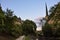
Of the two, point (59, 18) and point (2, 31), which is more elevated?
point (59, 18)

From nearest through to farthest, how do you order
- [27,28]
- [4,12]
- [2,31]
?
[2,31] < [4,12] < [27,28]

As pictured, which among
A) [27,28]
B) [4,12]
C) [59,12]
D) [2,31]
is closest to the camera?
[2,31]

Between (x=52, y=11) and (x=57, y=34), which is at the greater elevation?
(x=52, y=11)

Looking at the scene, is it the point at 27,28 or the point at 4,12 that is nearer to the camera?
the point at 4,12

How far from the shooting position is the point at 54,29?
32844mm

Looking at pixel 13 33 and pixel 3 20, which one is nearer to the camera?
pixel 3 20

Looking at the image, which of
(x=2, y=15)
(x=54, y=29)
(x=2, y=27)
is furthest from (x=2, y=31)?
(x=54, y=29)

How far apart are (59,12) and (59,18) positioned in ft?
5.36

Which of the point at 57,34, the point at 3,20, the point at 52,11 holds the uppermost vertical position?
the point at 52,11

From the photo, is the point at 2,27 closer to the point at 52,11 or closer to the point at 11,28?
the point at 11,28

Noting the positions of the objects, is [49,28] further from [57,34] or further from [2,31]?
[2,31]

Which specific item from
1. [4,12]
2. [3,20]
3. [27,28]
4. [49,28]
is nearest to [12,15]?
[4,12]

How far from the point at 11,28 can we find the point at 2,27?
3.69 m

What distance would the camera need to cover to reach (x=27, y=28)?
2094 inches
